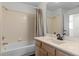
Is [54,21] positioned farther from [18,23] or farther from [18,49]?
[18,49]

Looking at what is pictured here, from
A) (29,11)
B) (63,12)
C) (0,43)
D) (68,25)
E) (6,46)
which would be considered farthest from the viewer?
(29,11)

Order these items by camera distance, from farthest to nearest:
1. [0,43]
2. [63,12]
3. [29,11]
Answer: [29,11]
[0,43]
[63,12]

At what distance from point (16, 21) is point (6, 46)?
0.86m

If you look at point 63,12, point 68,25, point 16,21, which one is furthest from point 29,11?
point 68,25

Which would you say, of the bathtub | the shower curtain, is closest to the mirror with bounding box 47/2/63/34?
the shower curtain

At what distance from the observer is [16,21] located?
2.89 metres

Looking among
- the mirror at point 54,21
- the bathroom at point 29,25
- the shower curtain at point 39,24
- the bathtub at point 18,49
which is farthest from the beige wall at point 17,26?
the mirror at point 54,21

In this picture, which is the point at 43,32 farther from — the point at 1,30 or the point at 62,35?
the point at 1,30

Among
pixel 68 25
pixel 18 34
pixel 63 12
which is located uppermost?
pixel 63 12

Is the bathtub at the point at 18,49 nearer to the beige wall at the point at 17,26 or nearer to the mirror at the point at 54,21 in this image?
the beige wall at the point at 17,26

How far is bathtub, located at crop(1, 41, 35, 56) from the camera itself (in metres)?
2.70

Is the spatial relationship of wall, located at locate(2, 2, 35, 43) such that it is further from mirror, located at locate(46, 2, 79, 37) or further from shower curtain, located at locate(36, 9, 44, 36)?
mirror, located at locate(46, 2, 79, 37)

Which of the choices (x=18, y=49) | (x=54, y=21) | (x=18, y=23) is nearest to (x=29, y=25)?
(x=18, y=23)

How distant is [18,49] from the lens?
2.92 meters
